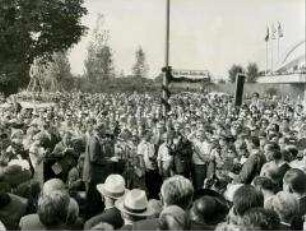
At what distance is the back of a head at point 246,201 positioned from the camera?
286cm

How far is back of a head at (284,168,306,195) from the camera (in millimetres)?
3492

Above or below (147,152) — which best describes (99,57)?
above

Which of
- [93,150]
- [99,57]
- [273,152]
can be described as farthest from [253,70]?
[273,152]

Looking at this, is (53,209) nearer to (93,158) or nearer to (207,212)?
(207,212)

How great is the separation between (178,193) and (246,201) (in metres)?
0.34

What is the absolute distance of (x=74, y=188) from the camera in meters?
5.16

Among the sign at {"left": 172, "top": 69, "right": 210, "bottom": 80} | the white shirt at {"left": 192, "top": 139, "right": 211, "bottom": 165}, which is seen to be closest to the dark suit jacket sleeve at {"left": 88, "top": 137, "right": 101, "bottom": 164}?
the white shirt at {"left": 192, "top": 139, "right": 211, "bottom": 165}

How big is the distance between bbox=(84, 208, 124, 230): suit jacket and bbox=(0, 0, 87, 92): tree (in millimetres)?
4509

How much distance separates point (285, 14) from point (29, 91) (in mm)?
3751

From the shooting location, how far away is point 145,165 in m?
7.36

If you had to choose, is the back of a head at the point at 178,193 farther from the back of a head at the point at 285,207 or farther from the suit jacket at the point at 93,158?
the suit jacket at the point at 93,158

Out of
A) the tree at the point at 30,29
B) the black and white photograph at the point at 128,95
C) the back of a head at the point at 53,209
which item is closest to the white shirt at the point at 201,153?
the black and white photograph at the point at 128,95

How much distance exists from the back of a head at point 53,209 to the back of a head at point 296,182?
1452mm

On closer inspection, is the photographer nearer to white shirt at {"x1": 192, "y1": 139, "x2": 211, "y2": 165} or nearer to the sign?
white shirt at {"x1": 192, "y1": 139, "x2": 211, "y2": 165}
